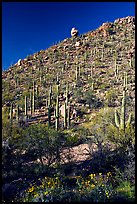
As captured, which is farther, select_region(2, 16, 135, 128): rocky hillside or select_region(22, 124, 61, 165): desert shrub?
select_region(2, 16, 135, 128): rocky hillside

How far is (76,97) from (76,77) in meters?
4.24

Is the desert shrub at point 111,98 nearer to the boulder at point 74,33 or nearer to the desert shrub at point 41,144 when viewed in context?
the desert shrub at point 41,144

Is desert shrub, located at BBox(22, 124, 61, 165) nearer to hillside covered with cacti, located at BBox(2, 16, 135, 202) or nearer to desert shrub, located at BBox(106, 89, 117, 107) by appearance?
hillside covered with cacti, located at BBox(2, 16, 135, 202)

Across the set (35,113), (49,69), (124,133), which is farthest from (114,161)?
(49,69)

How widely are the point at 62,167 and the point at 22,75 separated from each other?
925 inches

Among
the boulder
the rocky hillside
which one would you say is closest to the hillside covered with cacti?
the rocky hillside

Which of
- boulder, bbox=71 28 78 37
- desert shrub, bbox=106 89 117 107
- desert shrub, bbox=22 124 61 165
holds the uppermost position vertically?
boulder, bbox=71 28 78 37

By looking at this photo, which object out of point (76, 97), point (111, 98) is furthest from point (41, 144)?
point (76, 97)

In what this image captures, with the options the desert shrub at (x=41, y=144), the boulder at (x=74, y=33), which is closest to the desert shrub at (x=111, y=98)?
the desert shrub at (x=41, y=144)

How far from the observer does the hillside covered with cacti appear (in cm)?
1112

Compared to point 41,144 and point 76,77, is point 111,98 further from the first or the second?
point 41,144

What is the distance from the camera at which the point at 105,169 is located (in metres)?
9.53

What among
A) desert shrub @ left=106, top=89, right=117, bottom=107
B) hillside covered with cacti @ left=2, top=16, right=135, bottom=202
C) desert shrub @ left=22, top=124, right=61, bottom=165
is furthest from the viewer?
desert shrub @ left=106, top=89, right=117, bottom=107

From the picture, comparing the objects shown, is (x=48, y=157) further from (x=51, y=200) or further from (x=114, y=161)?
(x=51, y=200)
